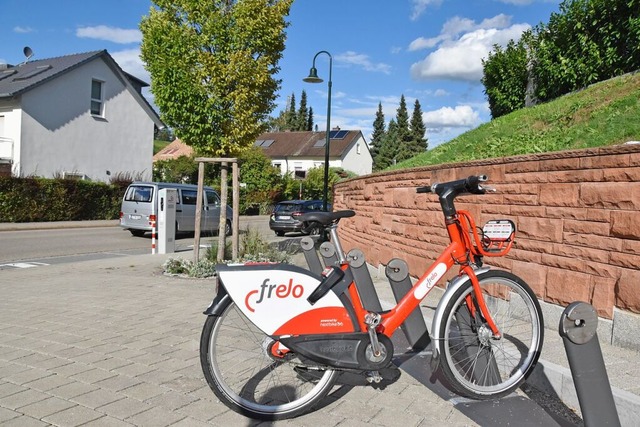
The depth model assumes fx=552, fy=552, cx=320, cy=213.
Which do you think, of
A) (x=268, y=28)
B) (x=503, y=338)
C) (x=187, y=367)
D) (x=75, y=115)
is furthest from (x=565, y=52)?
(x=75, y=115)

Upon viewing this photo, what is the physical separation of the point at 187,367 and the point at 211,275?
522 cm

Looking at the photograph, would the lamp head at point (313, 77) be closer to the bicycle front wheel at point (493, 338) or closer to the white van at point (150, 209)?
the white van at point (150, 209)

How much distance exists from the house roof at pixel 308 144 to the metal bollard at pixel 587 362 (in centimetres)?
5718

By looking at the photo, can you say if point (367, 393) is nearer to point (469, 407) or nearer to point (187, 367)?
point (469, 407)

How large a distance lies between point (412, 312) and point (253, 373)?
120 centimetres

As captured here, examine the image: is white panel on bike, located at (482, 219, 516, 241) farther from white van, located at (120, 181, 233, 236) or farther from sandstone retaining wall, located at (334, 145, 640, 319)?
white van, located at (120, 181, 233, 236)

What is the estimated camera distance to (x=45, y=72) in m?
28.7

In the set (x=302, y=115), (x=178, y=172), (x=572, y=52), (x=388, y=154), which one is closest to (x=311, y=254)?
(x=572, y=52)

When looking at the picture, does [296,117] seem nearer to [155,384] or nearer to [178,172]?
[178,172]

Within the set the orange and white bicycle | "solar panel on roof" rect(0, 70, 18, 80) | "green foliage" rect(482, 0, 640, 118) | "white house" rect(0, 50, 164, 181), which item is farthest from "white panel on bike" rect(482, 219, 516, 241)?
"solar panel on roof" rect(0, 70, 18, 80)

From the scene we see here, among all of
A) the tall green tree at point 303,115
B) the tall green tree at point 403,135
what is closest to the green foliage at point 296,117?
the tall green tree at point 303,115

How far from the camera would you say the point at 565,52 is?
11.8 m

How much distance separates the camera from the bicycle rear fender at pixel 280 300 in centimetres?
328

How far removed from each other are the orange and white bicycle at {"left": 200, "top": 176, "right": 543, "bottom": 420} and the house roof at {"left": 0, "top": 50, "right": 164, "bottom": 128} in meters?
26.7
